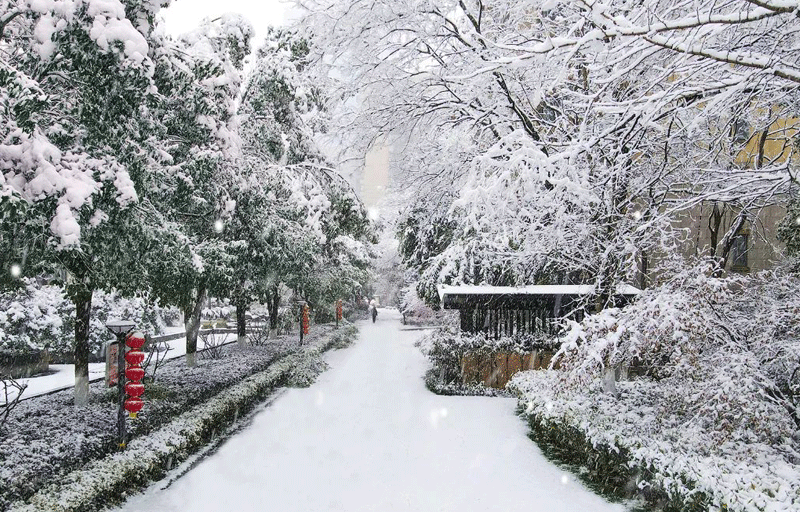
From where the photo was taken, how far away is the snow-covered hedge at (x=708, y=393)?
4738 mm

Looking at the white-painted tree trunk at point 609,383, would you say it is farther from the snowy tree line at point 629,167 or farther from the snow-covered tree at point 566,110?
the snow-covered tree at point 566,110

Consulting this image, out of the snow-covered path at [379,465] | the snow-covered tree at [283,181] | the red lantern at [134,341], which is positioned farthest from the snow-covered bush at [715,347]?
the snow-covered tree at [283,181]

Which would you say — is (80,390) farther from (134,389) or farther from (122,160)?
(122,160)

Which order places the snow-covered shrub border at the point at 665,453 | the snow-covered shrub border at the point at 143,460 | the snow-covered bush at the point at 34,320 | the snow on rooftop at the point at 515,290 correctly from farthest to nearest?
the snow-covered bush at the point at 34,320 < the snow on rooftop at the point at 515,290 < the snow-covered shrub border at the point at 143,460 < the snow-covered shrub border at the point at 665,453

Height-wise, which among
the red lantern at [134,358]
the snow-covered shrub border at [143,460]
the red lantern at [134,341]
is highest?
the red lantern at [134,341]

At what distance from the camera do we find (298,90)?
49.1 ft

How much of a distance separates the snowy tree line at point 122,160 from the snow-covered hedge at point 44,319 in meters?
5.15

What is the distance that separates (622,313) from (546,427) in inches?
130

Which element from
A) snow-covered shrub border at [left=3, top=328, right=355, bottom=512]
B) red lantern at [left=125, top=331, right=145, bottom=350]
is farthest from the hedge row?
red lantern at [left=125, top=331, right=145, bottom=350]

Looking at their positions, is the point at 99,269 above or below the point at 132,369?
above

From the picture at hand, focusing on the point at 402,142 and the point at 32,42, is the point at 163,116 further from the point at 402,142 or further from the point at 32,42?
the point at 402,142

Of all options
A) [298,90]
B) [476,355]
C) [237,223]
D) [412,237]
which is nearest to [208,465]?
[237,223]

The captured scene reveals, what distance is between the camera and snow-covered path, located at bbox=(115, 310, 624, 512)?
6301 mm

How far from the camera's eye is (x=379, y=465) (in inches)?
305
